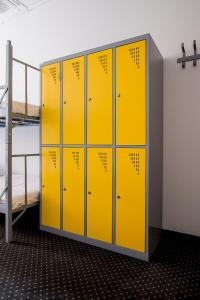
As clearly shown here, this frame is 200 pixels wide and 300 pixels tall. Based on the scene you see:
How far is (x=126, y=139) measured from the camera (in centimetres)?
219

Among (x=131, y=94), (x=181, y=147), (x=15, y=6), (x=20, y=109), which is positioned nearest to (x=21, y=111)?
(x=20, y=109)

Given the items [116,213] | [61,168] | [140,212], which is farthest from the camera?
[61,168]

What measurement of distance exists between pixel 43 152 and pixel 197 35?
2378 mm

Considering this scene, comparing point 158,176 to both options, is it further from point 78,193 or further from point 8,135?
point 8,135

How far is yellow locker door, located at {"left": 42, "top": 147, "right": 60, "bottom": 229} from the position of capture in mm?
2676

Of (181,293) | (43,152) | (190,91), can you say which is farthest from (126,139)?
(181,293)

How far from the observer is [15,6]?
3.55 metres

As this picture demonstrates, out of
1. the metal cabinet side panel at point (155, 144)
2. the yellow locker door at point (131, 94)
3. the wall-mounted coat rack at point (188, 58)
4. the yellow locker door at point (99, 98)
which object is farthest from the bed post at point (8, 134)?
the wall-mounted coat rack at point (188, 58)

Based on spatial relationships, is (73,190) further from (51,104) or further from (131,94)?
(131,94)

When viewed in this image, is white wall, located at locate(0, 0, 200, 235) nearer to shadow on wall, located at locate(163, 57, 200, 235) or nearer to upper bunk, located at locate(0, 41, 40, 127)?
shadow on wall, located at locate(163, 57, 200, 235)

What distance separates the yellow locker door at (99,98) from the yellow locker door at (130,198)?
300 mm

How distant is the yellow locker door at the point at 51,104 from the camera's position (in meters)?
2.65

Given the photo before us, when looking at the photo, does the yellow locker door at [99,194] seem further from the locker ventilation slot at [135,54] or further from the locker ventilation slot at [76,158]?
the locker ventilation slot at [135,54]

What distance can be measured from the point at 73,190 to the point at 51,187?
355mm
